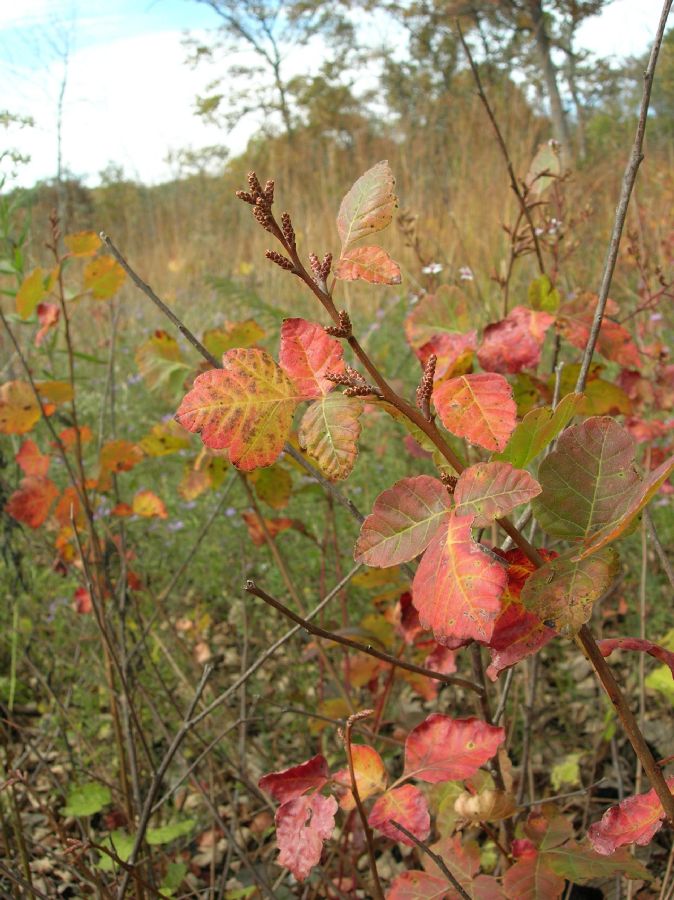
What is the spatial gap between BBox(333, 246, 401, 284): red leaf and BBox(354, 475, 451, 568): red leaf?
0.35ft

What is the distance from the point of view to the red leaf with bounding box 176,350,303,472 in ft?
1.37

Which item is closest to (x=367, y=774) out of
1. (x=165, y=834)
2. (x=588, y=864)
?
(x=588, y=864)

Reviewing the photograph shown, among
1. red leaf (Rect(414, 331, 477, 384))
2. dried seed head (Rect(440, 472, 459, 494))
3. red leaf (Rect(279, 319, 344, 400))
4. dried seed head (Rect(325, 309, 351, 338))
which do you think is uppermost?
dried seed head (Rect(325, 309, 351, 338))

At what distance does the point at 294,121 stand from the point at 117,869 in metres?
13.7

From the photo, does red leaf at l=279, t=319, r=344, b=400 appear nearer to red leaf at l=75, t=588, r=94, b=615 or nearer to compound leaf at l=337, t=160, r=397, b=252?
compound leaf at l=337, t=160, r=397, b=252

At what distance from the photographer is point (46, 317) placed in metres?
1.09

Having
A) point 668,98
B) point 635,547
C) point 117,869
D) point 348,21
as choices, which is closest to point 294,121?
point 348,21

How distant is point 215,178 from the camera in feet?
39.9

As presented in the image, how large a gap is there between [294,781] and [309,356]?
31 cm

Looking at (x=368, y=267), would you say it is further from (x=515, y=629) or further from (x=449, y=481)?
(x=515, y=629)

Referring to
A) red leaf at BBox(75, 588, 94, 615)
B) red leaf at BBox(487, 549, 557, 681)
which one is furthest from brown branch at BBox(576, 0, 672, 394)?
red leaf at BBox(75, 588, 94, 615)

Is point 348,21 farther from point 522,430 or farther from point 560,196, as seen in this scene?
point 522,430

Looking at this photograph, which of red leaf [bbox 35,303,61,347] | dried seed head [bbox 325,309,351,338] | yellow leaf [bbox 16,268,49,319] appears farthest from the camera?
red leaf [bbox 35,303,61,347]

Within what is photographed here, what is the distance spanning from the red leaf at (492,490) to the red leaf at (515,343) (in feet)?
1.10
